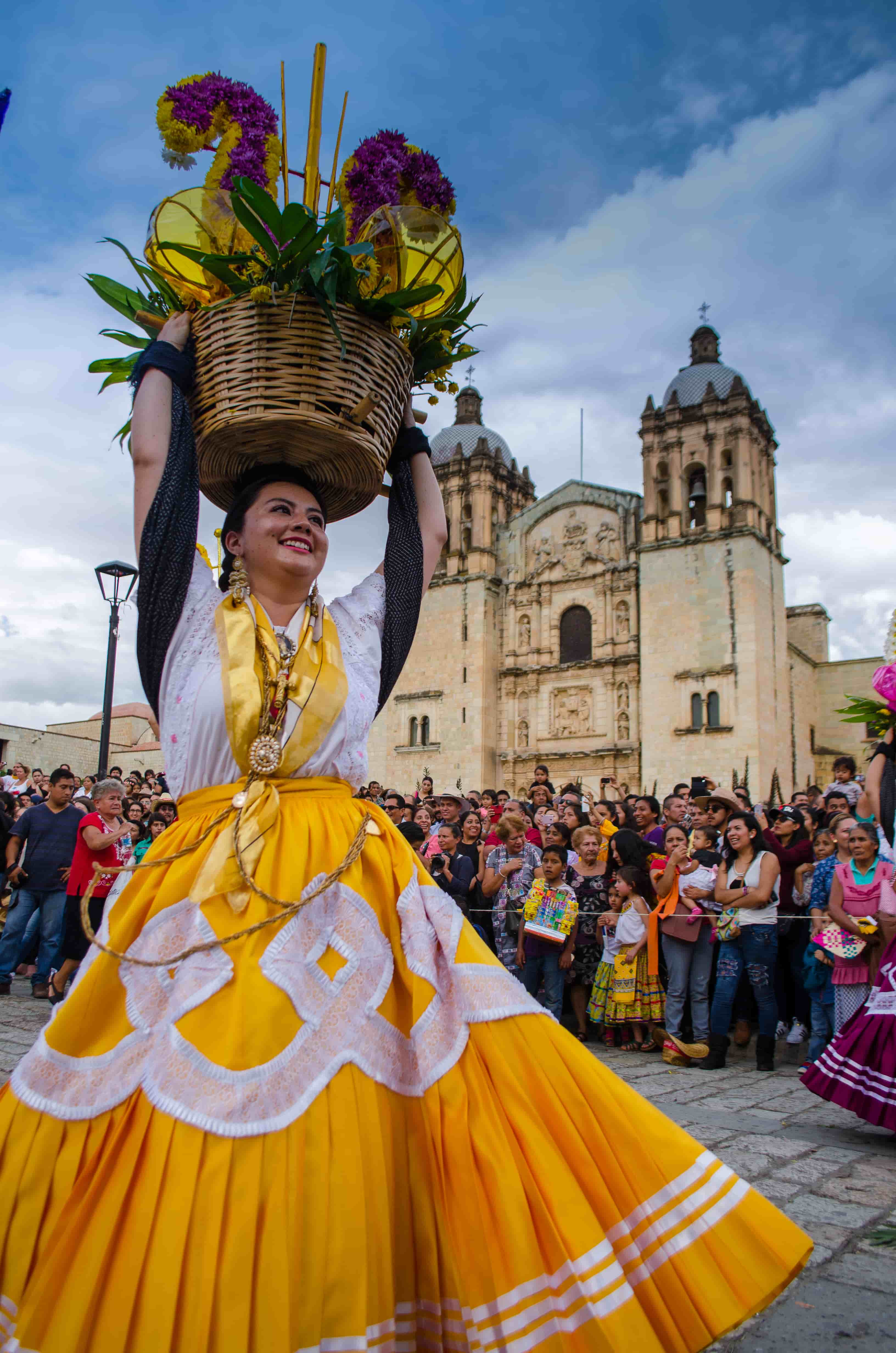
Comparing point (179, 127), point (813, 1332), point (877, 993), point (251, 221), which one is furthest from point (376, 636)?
point (877, 993)

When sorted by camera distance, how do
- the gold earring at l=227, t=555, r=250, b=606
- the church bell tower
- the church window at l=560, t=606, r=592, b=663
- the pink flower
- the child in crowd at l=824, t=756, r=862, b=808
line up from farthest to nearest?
1. the church window at l=560, t=606, r=592, b=663
2. the church bell tower
3. the child in crowd at l=824, t=756, r=862, b=808
4. the pink flower
5. the gold earring at l=227, t=555, r=250, b=606

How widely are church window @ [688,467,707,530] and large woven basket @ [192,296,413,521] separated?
103ft

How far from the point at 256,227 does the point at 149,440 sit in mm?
511

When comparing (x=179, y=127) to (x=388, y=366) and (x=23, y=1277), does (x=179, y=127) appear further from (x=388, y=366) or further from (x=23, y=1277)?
(x=23, y=1277)

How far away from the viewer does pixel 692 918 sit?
6.77 metres

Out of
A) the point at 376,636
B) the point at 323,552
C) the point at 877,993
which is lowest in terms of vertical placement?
the point at 877,993

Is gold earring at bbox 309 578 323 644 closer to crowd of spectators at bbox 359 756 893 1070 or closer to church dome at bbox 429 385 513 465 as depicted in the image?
crowd of spectators at bbox 359 756 893 1070

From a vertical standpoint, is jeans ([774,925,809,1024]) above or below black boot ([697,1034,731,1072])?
above

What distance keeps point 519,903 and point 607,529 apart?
27.6 metres

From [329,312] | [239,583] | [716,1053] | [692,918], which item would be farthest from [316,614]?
[716,1053]

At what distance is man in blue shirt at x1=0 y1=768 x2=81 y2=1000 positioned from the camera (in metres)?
7.95

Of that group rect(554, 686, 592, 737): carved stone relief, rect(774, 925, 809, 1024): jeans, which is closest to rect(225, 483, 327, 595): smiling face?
rect(774, 925, 809, 1024): jeans

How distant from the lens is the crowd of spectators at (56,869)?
23.1ft

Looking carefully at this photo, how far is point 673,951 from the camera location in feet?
22.5
